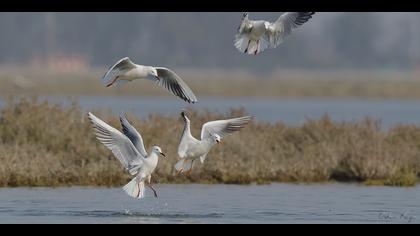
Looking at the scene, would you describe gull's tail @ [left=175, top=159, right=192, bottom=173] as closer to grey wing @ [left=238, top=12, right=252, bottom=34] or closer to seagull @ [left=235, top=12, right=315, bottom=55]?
seagull @ [left=235, top=12, right=315, bottom=55]

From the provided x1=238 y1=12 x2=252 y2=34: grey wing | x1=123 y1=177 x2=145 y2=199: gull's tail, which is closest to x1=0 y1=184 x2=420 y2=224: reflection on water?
x1=123 y1=177 x2=145 y2=199: gull's tail

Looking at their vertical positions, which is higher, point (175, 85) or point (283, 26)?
point (283, 26)

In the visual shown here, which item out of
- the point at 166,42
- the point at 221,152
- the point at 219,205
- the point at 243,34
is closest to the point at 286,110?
the point at 221,152

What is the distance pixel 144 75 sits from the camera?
16047 mm

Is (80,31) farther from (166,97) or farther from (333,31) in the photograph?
(166,97)

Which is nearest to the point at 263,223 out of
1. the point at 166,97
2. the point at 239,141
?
the point at 239,141

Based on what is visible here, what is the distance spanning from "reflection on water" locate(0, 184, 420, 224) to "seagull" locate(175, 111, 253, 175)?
689 mm

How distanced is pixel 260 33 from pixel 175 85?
4.45 feet

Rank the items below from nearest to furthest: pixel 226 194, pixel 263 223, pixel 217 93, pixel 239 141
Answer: pixel 263 223
pixel 226 194
pixel 239 141
pixel 217 93

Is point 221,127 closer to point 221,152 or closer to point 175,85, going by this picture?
point 175,85

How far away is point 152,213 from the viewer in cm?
1675

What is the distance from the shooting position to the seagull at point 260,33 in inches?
635

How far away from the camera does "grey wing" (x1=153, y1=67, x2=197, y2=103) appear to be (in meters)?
16.5

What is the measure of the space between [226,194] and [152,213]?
7.16 feet
